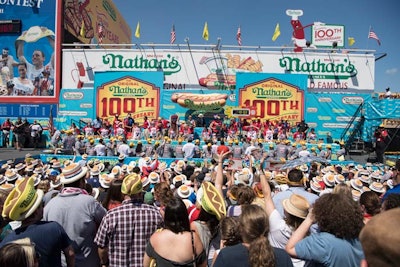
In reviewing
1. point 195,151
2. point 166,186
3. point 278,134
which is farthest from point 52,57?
point 166,186

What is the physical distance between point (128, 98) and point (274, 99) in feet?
34.2

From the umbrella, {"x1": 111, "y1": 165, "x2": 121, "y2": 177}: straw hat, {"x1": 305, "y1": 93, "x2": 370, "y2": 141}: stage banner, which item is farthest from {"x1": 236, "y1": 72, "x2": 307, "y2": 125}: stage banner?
{"x1": 111, "y1": 165, "x2": 121, "y2": 177}: straw hat

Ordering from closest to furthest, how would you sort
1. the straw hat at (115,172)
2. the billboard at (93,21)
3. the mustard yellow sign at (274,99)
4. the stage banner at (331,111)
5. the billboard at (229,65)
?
the straw hat at (115,172)
the stage banner at (331,111)
the mustard yellow sign at (274,99)
the billboard at (229,65)
the billboard at (93,21)

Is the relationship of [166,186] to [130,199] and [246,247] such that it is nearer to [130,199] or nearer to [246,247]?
[130,199]

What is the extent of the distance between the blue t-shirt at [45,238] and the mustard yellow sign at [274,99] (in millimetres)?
19136

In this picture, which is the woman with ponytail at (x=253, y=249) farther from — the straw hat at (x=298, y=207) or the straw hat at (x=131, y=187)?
the straw hat at (x=131, y=187)

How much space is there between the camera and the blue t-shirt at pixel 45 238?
235 cm

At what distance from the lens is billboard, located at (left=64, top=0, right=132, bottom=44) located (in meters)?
24.4

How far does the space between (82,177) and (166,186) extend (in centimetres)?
107

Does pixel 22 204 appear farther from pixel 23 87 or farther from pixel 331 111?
pixel 23 87

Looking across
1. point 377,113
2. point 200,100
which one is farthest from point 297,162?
point 377,113

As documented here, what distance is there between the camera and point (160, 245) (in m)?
2.38

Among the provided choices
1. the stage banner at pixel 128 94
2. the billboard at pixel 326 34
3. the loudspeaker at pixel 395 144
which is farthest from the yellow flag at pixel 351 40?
the stage banner at pixel 128 94

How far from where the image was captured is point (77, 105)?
21.5 meters
